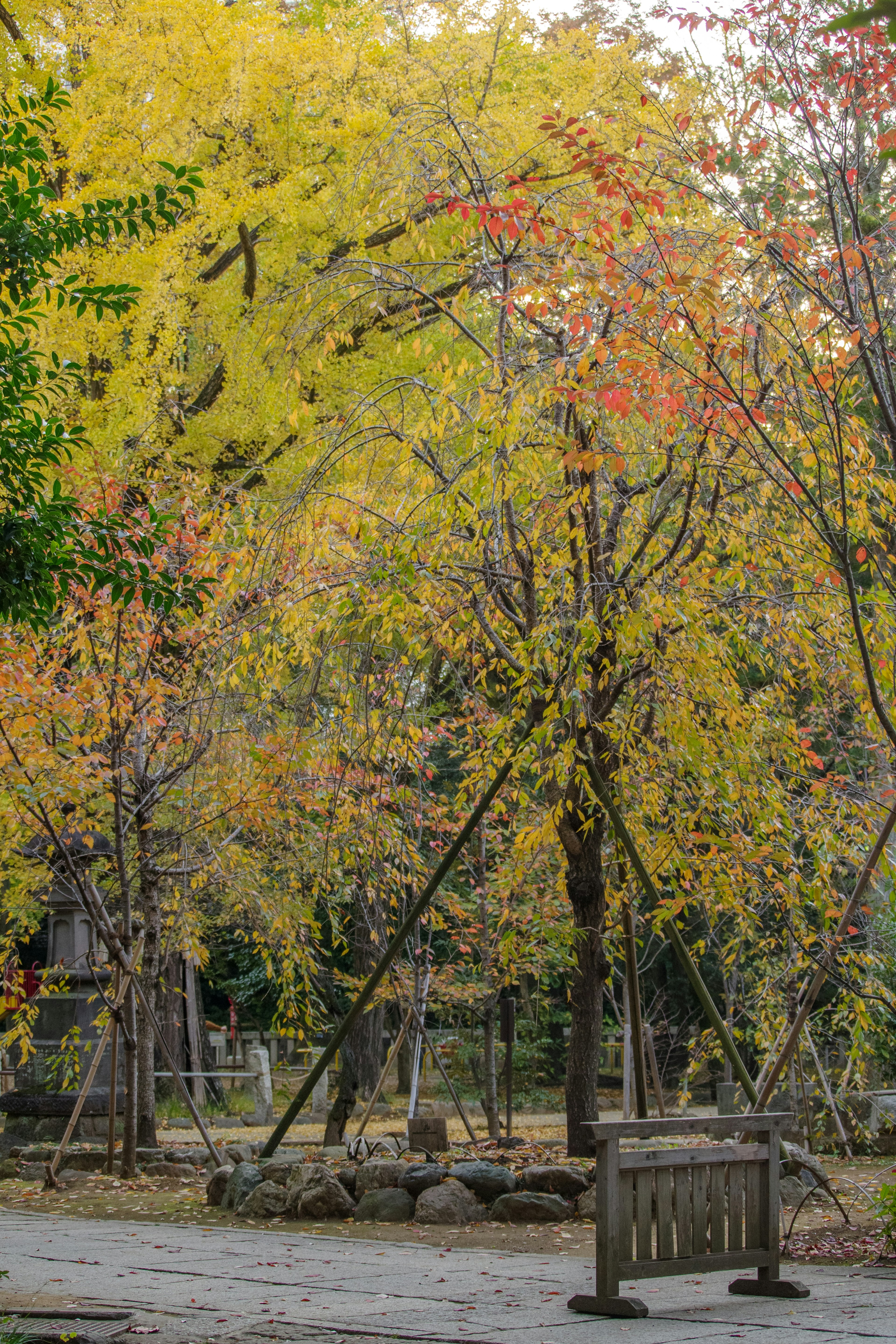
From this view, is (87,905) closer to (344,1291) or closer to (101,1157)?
(101,1157)

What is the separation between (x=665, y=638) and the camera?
747 cm

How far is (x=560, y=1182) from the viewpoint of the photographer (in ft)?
26.6

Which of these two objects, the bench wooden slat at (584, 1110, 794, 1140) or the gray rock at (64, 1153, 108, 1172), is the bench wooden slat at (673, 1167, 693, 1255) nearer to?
the bench wooden slat at (584, 1110, 794, 1140)

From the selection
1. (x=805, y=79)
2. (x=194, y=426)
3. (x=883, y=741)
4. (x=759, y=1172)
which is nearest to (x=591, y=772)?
(x=883, y=741)

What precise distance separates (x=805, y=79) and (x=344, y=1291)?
5.82 metres

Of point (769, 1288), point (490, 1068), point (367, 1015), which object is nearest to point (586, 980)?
point (769, 1288)

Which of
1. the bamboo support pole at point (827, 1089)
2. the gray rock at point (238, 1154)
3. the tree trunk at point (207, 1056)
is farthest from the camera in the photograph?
the tree trunk at point (207, 1056)

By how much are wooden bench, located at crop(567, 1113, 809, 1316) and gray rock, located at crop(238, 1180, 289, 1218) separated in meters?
3.79

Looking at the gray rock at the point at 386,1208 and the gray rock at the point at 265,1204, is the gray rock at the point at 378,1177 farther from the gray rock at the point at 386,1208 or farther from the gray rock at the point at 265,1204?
the gray rock at the point at 265,1204

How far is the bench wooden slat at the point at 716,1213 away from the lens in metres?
5.37

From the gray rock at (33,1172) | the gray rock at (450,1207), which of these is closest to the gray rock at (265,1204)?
the gray rock at (450,1207)

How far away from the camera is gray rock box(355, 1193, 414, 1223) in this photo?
8172mm

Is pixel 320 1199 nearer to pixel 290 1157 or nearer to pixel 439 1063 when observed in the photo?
pixel 290 1157

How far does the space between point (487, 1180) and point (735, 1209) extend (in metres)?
3.05
